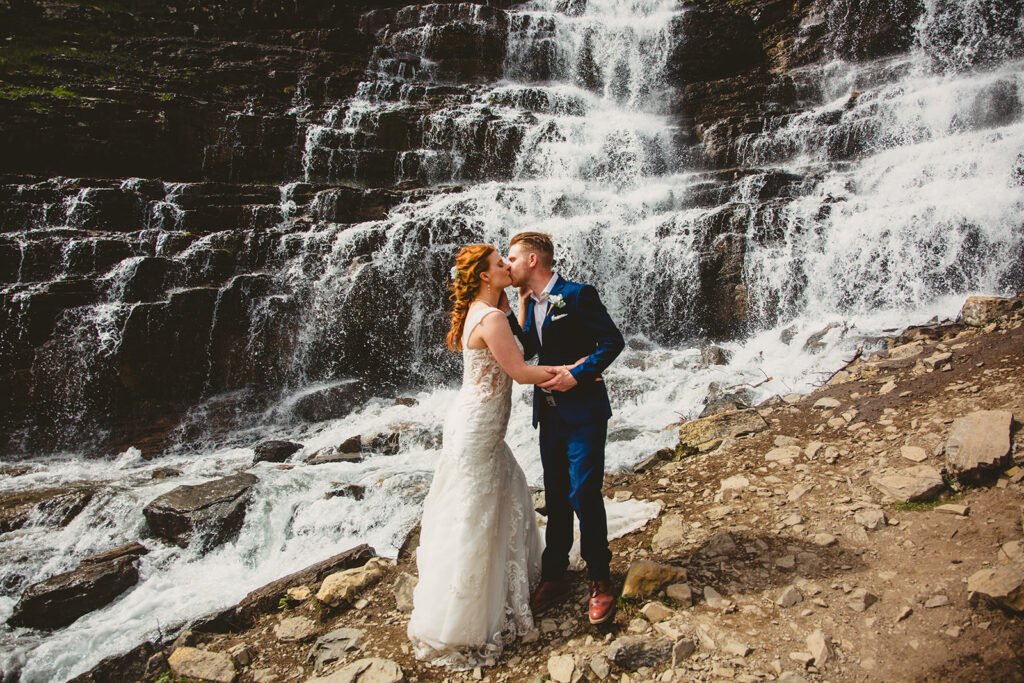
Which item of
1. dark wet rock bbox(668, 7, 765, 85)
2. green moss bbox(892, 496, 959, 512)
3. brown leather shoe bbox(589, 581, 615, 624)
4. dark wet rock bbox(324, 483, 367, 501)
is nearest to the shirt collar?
brown leather shoe bbox(589, 581, 615, 624)

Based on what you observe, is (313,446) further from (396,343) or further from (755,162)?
(755,162)

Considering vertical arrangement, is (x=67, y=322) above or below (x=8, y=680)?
above

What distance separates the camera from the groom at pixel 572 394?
10.2 feet

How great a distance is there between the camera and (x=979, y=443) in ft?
12.0

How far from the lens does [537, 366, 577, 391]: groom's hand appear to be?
299 centimetres

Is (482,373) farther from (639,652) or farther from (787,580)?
(787,580)

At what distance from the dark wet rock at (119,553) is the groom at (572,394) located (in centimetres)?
485

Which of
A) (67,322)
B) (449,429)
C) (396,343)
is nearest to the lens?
(449,429)

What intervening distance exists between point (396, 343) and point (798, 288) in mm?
8753

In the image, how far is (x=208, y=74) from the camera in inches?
786

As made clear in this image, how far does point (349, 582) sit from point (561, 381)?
2608 millimetres

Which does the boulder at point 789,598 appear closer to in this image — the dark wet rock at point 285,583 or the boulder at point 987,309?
the dark wet rock at point 285,583

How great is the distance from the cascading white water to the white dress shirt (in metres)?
3.39

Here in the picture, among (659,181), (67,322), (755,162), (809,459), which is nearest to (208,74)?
(67,322)
